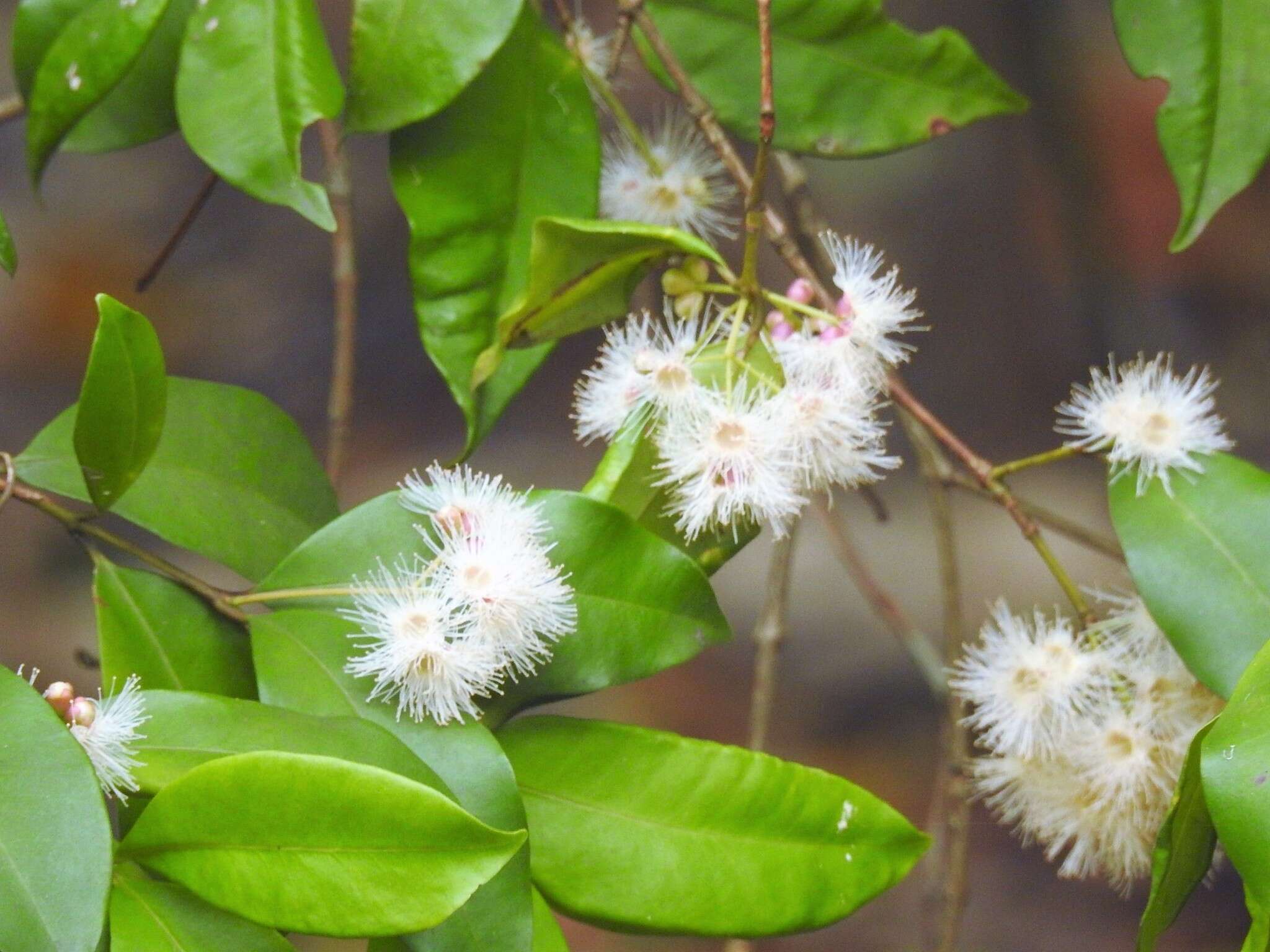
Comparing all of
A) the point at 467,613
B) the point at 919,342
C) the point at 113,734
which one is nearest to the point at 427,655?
the point at 467,613

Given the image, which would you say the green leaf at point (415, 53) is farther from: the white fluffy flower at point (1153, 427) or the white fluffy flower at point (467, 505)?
the white fluffy flower at point (1153, 427)

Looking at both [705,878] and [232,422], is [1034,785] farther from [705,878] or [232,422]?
[232,422]

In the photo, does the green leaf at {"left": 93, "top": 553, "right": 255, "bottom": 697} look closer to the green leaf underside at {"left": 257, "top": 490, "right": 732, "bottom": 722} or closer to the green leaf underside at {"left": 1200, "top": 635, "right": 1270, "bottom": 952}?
the green leaf underside at {"left": 257, "top": 490, "right": 732, "bottom": 722}

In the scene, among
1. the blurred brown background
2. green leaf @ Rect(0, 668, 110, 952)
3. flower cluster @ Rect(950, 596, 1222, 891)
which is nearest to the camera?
green leaf @ Rect(0, 668, 110, 952)

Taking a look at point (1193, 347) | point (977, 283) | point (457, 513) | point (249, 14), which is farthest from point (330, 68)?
point (1193, 347)

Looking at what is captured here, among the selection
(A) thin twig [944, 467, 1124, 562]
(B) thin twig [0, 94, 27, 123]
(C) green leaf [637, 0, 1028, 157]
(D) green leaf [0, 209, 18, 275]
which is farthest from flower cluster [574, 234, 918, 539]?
(B) thin twig [0, 94, 27, 123]
